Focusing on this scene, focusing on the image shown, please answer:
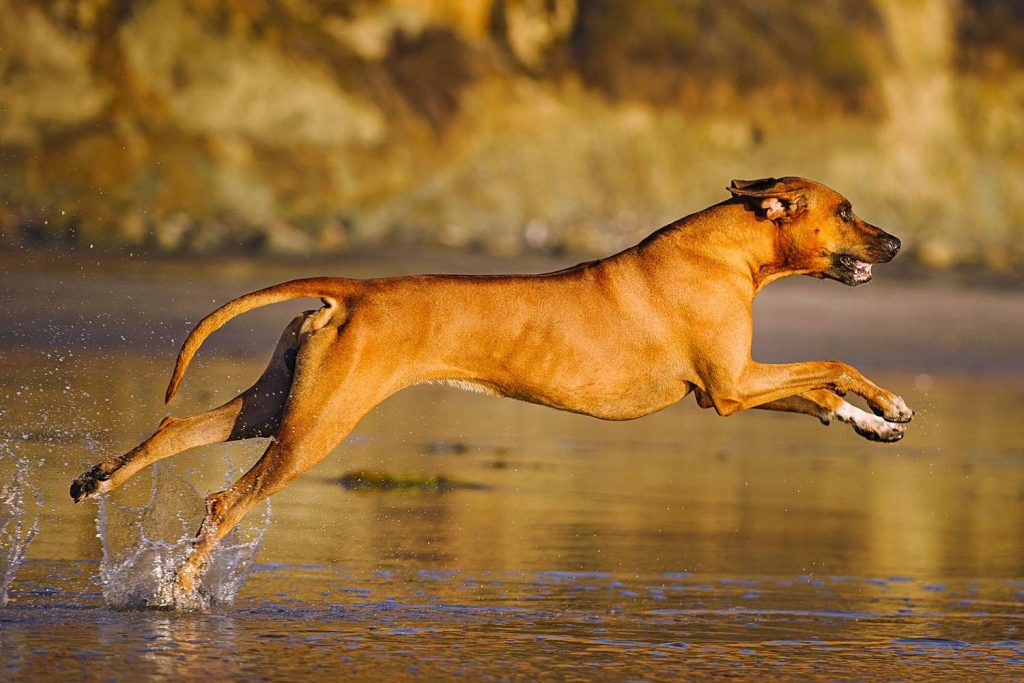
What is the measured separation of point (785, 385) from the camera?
8.76m

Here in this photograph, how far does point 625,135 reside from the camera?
2673 cm

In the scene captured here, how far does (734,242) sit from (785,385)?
69cm

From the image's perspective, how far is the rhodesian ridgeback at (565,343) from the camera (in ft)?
27.0

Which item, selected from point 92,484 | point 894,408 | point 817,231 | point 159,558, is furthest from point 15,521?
point 894,408

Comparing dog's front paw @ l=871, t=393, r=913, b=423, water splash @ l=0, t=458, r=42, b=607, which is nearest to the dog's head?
dog's front paw @ l=871, t=393, r=913, b=423

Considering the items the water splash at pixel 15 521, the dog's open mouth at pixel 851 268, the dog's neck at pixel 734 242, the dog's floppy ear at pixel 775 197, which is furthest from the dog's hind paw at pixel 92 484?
the dog's open mouth at pixel 851 268

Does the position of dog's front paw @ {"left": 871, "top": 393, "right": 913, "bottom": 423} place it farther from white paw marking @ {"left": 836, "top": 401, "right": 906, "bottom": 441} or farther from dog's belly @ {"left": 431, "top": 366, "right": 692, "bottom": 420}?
dog's belly @ {"left": 431, "top": 366, "right": 692, "bottom": 420}

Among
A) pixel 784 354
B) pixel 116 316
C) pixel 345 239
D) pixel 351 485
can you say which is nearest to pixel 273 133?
pixel 345 239

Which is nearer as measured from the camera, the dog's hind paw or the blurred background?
the dog's hind paw

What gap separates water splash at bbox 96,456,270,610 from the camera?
323 inches

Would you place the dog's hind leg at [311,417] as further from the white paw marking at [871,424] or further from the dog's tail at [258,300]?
the white paw marking at [871,424]

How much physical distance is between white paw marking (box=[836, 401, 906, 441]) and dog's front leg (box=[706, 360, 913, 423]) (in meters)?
0.05

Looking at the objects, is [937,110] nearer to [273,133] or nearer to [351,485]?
[273,133]

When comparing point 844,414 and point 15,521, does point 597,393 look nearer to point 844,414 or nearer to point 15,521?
point 844,414
